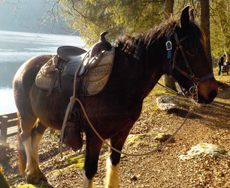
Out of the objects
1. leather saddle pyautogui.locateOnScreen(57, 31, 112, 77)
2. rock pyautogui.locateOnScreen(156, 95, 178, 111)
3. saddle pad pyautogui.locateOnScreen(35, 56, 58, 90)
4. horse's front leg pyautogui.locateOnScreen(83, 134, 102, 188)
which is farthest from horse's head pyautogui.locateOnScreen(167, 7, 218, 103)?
rock pyautogui.locateOnScreen(156, 95, 178, 111)

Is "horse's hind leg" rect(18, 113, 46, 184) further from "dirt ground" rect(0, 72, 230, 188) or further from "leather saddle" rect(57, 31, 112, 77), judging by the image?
"leather saddle" rect(57, 31, 112, 77)

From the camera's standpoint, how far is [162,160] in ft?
13.0

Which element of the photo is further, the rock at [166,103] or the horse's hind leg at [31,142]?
the rock at [166,103]

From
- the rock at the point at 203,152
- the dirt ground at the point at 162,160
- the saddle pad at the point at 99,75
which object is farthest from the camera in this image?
the rock at the point at 203,152

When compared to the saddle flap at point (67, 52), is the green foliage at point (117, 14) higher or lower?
higher

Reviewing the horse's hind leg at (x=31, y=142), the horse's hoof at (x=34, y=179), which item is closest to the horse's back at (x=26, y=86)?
the horse's hind leg at (x=31, y=142)

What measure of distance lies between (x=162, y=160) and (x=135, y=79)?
8.38 ft

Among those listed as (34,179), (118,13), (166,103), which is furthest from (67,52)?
(118,13)

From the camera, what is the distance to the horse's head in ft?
6.30

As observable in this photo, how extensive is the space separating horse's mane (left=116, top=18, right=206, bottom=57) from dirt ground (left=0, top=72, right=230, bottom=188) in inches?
91.1

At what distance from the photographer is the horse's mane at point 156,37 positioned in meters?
1.95

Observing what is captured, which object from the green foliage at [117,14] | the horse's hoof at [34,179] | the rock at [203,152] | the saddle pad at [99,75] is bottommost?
the horse's hoof at [34,179]

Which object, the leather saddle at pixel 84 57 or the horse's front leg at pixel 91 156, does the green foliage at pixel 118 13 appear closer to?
the leather saddle at pixel 84 57

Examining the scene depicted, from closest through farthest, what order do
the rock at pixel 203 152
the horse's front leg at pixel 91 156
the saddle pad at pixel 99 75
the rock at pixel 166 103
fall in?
the saddle pad at pixel 99 75
the horse's front leg at pixel 91 156
the rock at pixel 203 152
the rock at pixel 166 103
